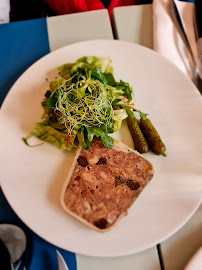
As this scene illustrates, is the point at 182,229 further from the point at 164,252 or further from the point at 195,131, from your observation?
the point at 195,131

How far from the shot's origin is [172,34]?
1653mm

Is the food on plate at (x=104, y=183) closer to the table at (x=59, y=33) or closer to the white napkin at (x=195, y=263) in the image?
the white napkin at (x=195, y=263)

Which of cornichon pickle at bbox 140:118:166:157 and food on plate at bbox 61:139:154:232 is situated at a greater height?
cornichon pickle at bbox 140:118:166:157

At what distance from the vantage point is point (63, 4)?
2.00 meters

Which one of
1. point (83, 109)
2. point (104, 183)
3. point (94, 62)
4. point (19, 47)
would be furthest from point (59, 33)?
point (104, 183)

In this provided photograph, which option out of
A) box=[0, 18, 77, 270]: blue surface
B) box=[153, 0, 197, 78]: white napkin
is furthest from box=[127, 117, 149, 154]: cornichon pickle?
box=[0, 18, 77, 270]: blue surface

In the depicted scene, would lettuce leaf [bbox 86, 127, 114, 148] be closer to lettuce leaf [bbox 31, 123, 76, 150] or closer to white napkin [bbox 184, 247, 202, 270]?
lettuce leaf [bbox 31, 123, 76, 150]

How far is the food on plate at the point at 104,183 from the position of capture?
1205mm

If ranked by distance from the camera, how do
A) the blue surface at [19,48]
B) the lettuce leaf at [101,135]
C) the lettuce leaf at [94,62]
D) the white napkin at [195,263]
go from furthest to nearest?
the blue surface at [19,48], the lettuce leaf at [94,62], the lettuce leaf at [101,135], the white napkin at [195,263]

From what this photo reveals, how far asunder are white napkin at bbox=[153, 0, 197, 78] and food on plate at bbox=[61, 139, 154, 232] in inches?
26.2

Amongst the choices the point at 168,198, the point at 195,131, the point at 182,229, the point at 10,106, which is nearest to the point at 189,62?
the point at 195,131

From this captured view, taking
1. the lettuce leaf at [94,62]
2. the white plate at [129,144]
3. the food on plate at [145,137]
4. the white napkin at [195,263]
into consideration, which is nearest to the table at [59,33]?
the white plate at [129,144]

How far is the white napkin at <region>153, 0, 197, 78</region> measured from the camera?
63.3 inches

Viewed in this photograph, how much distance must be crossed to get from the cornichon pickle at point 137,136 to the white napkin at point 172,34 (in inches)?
19.5
